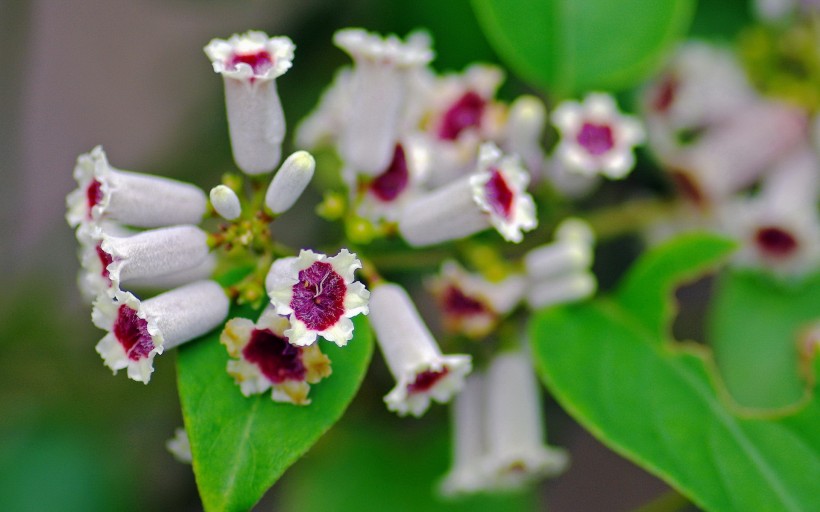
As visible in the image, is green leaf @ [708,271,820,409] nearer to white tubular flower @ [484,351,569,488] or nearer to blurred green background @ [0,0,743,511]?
white tubular flower @ [484,351,569,488]

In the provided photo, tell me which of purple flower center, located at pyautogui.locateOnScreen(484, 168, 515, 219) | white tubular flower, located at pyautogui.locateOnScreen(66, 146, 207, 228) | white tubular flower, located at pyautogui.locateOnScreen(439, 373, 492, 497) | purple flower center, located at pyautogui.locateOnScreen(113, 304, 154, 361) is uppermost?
A: white tubular flower, located at pyautogui.locateOnScreen(66, 146, 207, 228)

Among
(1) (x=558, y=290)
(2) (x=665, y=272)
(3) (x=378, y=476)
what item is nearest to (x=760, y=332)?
(2) (x=665, y=272)

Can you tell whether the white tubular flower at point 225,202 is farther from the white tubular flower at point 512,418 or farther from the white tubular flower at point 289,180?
the white tubular flower at point 512,418

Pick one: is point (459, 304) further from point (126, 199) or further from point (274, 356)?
point (126, 199)

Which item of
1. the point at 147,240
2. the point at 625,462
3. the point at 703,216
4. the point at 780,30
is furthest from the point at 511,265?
the point at 625,462

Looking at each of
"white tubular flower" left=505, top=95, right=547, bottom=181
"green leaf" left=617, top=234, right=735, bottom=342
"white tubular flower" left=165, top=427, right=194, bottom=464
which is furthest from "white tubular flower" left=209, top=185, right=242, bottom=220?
"green leaf" left=617, top=234, right=735, bottom=342

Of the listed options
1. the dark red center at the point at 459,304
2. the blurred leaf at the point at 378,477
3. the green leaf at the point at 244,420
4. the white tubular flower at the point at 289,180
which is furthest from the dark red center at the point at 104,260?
the blurred leaf at the point at 378,477
